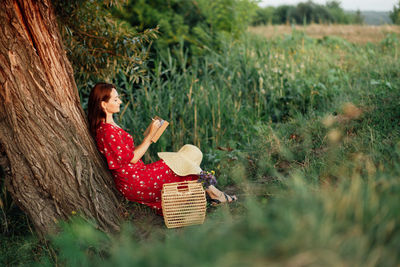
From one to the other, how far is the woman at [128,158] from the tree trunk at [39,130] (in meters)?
0.28

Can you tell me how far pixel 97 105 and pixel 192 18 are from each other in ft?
17.1

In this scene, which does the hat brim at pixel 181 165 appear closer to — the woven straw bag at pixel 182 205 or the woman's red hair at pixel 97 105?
the woven straw bag at pixel 182 205

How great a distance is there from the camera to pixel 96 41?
439 centimetres

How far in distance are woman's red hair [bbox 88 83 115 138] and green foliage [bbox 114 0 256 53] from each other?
13.0ft

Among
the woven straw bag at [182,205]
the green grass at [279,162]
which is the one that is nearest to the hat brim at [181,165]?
the woven straw bag at [182,205]

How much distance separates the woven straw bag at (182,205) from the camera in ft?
11.1

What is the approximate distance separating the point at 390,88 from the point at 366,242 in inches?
167

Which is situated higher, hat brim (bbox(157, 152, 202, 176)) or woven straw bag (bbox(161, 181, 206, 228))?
hat brim (bbox(157, 152, 202, 176))

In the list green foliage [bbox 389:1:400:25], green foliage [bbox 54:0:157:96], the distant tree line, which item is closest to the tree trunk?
green foliage [bbox 54:0:157:96]

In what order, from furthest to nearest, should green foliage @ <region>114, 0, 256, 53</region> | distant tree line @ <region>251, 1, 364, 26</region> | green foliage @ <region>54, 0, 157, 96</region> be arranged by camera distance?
distant tree line @ <region>251, 1, 364, 26</region>
green foliage @ <region>114, 0, 256, 53</region>
green foliage @ <region>54, 0, 157, 96</region>

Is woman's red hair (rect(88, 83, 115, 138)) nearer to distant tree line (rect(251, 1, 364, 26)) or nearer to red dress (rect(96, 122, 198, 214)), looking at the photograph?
red dress (rect(96, 122, 198, 214))

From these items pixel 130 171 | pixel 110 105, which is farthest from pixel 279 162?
pixel 110 105

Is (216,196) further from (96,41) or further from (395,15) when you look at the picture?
(395,15)

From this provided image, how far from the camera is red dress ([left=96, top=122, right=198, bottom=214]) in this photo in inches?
137
